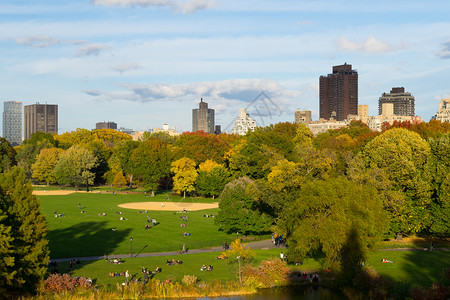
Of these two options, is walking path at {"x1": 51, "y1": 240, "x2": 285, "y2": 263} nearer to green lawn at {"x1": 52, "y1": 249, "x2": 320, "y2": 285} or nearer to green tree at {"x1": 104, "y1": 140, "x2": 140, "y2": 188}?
green lawn at {"x1": 52, "y1": 249, "x2": 320, "y2": 285}

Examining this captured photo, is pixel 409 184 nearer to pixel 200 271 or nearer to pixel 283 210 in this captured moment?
pixel 283 210

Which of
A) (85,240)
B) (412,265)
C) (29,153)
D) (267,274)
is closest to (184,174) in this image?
(85,240)

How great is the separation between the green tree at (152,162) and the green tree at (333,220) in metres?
71.2

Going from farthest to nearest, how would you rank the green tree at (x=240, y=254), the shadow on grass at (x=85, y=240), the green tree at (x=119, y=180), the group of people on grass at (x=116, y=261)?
the green tree at (x=119, y=180)
the shadow on grass at (x=85, y=240)
the group of people on grass at (x=116, y=261)
the green tree at (x=240, y=254)

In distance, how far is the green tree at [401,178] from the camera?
6069cm

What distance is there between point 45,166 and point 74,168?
11717 millimetres

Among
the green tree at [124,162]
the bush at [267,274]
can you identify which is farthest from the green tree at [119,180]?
the bush at [267,274]

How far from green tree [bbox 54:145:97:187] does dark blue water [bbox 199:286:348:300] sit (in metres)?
93.4

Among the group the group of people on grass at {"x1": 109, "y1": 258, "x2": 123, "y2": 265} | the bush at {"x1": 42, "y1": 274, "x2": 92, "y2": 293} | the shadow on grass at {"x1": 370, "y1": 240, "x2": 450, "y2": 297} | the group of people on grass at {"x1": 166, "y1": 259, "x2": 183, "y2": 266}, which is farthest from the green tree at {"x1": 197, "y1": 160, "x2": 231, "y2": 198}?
the bush at {"x1": 42, "y1": 274, "x2": 92, "y2": 293}

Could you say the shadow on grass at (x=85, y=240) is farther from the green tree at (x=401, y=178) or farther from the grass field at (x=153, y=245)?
the green tree at (x=401, y=178)

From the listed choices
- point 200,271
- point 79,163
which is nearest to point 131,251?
point 200,271

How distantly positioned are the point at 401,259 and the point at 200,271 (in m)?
21.5

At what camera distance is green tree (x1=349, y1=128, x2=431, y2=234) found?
60688mm

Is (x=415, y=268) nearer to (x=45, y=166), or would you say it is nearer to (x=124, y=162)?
(x=124, y=162)
